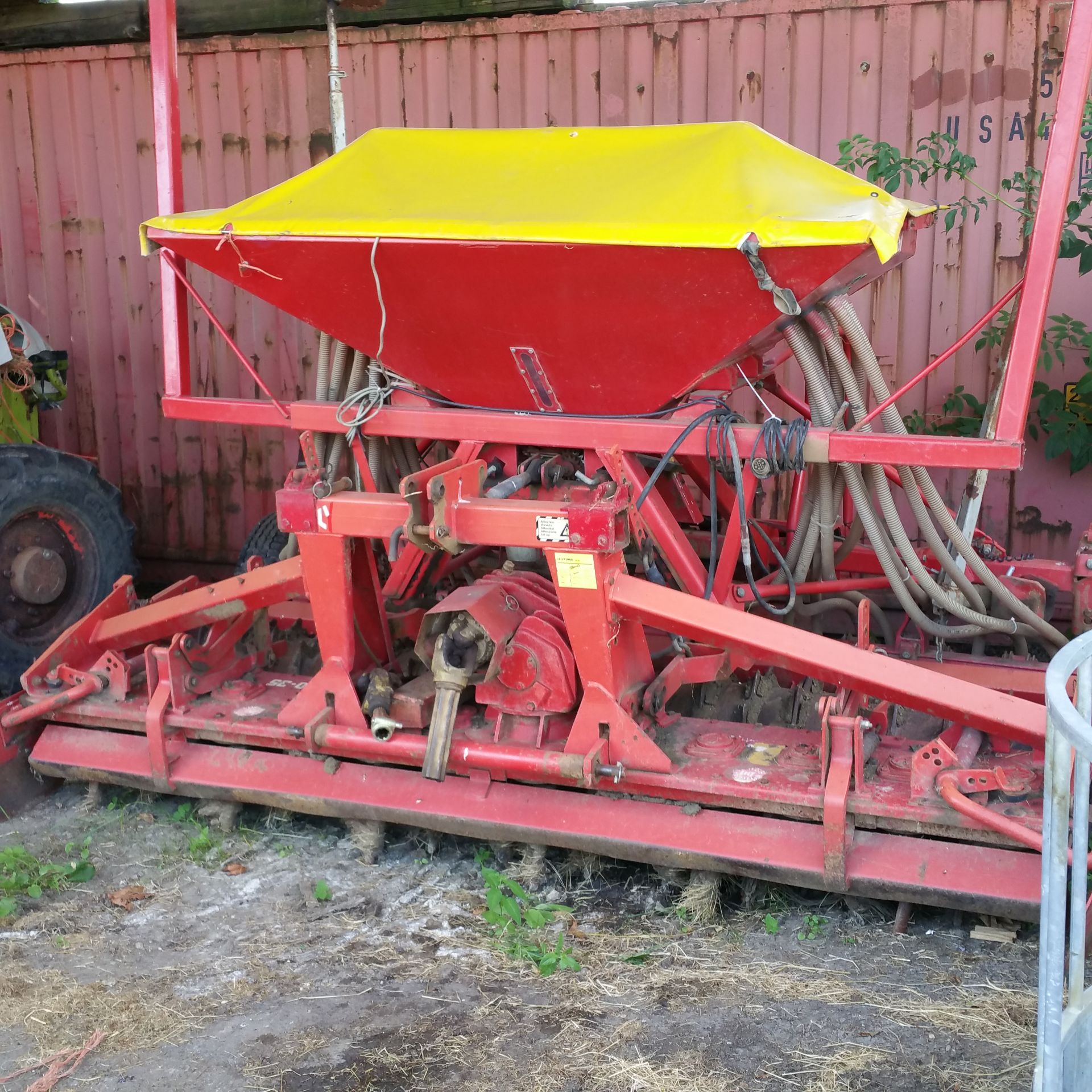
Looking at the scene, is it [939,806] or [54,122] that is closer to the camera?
[939,806]

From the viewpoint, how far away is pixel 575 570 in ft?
10.3

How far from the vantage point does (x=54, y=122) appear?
6242 millimetres

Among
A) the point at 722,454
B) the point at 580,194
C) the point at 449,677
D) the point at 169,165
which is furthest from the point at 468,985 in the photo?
the point at 169,165

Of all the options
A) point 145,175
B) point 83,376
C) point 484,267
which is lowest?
point 83,376

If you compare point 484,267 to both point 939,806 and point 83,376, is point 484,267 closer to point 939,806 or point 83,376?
point 939,806

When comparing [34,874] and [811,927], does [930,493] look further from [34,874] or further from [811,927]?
[34,874]

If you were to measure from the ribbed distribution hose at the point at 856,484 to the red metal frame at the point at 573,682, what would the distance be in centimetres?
15

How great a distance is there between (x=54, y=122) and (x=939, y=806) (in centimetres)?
559

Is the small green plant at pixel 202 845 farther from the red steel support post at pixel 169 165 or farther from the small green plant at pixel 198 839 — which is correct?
the red steel support post at pixel 169 165

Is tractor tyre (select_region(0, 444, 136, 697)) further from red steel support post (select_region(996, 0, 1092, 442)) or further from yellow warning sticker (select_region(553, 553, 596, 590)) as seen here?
red steel support post (select_region(996, 0, 1092, 442))

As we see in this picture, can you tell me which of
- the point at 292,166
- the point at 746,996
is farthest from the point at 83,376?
the point at 746,996

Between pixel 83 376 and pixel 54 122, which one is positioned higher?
pixel 54 122

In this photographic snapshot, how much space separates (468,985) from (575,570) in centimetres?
106

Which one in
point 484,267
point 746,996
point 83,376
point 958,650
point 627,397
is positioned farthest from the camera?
point 83,376
